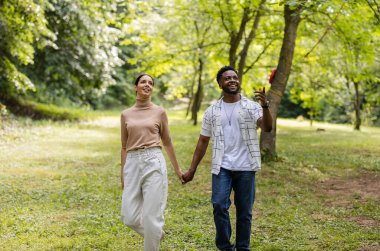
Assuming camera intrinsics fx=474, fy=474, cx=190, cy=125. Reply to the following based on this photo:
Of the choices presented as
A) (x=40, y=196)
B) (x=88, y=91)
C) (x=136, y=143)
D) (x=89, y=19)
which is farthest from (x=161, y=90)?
(x=136, y=143)

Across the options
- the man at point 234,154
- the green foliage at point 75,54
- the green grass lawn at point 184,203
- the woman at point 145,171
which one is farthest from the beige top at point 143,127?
the green foliage at point 75,54

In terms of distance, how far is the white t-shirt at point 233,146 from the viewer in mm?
5051

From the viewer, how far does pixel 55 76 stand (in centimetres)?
2398

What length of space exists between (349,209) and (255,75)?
13.5m

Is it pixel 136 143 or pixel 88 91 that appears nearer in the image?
pixel 136 143

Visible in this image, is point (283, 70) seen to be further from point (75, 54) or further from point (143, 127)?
point (75, 54)

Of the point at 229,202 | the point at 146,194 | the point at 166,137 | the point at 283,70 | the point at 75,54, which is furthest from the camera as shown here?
the point at 75,54

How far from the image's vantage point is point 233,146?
5.10m

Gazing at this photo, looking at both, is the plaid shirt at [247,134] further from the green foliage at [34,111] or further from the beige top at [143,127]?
the green foliage at [34,111]

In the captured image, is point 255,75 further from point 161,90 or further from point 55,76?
point 161,90

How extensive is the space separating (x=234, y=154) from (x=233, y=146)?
9 centimetres

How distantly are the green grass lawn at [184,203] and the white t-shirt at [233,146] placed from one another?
1.57 metres

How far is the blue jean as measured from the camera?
5098 mm

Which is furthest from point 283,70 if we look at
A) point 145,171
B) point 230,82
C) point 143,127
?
point 145,171
